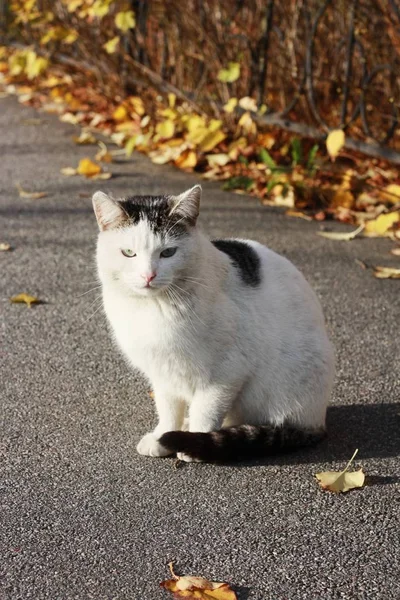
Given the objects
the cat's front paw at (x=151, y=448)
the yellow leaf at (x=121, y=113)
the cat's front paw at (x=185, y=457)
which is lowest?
the yellow leaf at (x=121, y=113)

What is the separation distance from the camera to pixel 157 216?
126 inches

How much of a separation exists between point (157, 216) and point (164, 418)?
0.81 meters

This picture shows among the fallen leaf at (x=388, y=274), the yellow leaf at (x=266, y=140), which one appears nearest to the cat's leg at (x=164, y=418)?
the fallen leaf at (x=388, y=274)

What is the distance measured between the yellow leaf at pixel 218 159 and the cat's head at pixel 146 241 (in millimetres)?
3838

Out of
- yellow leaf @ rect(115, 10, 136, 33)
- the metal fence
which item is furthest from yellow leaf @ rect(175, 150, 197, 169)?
yellow leaf @ rect(115, 10, 136, 33)

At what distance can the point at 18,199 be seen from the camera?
673 cm

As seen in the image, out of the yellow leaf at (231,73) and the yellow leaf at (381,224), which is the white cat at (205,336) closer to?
the yellow leaf at (381,224)

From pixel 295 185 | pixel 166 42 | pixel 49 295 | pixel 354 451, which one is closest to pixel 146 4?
pixel 166 42

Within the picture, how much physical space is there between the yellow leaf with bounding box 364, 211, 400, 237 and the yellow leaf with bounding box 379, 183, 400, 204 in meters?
0.14

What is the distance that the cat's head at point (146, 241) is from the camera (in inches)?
122

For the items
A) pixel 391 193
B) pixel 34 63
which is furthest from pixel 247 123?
pixel 34 63

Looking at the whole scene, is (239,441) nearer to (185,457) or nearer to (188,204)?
(185,457)

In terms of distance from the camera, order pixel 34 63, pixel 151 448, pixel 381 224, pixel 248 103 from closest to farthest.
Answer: pixel 151 448 → pixel 381 224 → pixel 248 103 → pixel 34 63

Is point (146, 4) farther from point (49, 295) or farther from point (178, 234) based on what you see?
point (178, 234)
